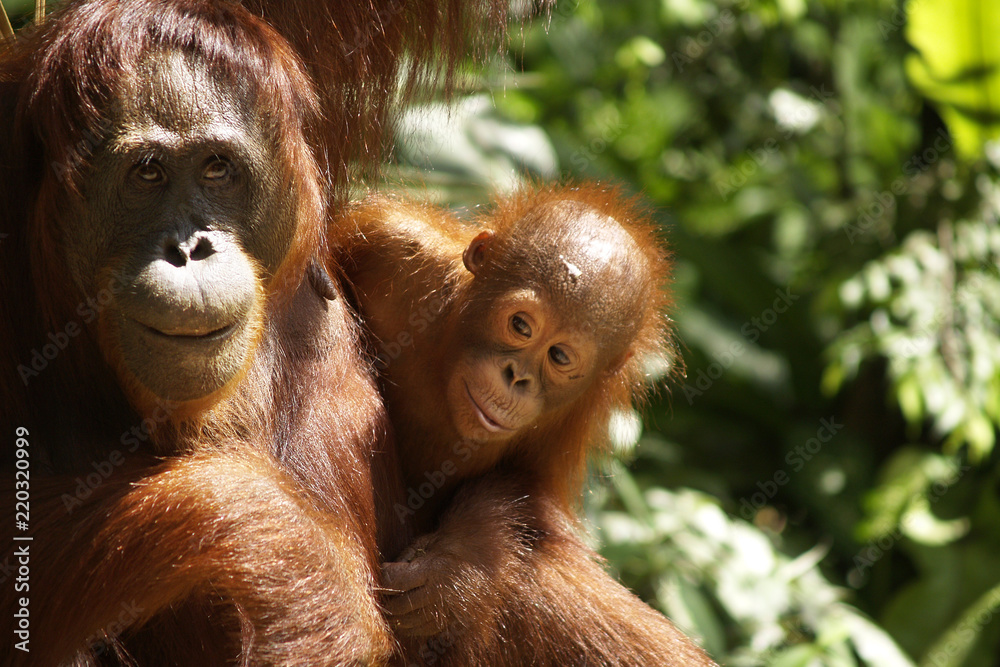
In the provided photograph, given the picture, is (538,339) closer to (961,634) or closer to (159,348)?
(159,348)

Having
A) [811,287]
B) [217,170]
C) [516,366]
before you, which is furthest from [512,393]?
[811,287]

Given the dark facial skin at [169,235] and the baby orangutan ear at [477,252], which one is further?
the baby orangutan ear at [477,252]

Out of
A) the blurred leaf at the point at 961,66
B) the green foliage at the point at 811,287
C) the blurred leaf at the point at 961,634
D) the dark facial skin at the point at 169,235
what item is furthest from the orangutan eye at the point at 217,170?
the blurred leaf at the point at 961,634

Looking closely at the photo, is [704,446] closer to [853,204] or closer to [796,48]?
[853,204]

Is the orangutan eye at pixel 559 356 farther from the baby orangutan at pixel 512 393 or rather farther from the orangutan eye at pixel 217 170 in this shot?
the orangutan eye at pixel 217 170

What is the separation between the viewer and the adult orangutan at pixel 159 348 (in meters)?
1.28

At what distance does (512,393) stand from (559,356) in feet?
0.53

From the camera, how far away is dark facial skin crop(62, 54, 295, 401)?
1259 mm

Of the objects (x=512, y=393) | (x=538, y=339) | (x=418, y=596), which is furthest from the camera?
(x=538, y=339)

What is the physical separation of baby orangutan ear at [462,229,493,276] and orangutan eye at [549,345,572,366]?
0.79ft

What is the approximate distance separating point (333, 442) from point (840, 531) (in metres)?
2.73

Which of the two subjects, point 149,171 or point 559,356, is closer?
point 149,171

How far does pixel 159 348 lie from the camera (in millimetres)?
1285

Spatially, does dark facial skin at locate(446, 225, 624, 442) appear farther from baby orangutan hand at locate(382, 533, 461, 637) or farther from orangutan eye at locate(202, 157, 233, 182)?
orangutan eye at locate(202, 157, 233, 182)
